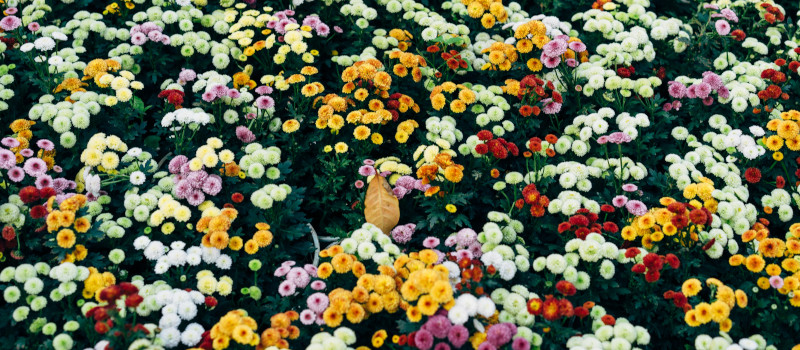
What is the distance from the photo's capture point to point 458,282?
13.1 feet

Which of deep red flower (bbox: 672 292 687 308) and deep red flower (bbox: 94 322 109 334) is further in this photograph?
deep red flower (bbox: 672 292 687 308)

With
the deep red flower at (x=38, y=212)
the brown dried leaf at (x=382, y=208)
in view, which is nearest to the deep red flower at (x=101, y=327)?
the deep red flower at (x=38, y=212)

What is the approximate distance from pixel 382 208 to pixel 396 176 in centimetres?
30

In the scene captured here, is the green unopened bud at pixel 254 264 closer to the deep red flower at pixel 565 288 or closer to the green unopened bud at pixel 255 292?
the green unopened bud at pixel 255 292

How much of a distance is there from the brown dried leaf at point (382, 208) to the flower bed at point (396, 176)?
16mm

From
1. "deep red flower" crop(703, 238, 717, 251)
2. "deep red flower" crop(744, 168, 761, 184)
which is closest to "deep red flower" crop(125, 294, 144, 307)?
"deep red flower" crop(703, 238, 717, 251)

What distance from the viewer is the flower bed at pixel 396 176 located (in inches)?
155

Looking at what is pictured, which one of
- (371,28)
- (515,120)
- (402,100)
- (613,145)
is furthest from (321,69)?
(613,145)

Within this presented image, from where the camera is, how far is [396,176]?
4.91 metres

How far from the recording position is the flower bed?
13.0ft

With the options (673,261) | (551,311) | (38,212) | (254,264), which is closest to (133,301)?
(254,264)

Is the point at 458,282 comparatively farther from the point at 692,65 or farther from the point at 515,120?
the point at 692,65

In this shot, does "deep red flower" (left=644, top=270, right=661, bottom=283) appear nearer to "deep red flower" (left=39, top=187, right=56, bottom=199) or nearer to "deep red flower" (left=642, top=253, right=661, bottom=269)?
"deep red flower" (left=642, top=253, right=661, bottom=269)

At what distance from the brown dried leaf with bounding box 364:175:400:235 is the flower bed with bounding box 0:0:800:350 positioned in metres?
0.02
